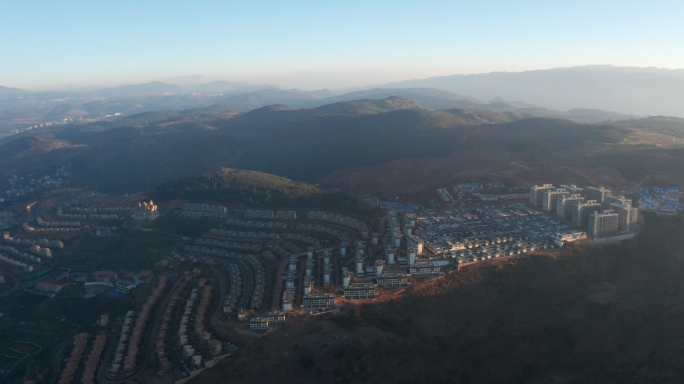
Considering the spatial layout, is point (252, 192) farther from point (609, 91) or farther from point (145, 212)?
point (609, 91)

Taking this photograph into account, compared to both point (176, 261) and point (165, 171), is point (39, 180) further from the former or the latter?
point (176, 261)

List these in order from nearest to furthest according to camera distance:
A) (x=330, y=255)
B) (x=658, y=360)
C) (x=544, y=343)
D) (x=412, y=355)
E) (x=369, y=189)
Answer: (x=658, y=360)
(x=412, y=355)
(x=544, y=343)
(x=330, y=255)
(x=369, y=189)

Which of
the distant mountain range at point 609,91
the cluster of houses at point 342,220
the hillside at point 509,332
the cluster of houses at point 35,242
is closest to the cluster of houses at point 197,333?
the hillside at point 509,332

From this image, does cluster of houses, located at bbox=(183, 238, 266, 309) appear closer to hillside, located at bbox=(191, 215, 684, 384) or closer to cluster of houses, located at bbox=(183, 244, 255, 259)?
cluster of houses, located at bbox=(183, 244, 255, 259)

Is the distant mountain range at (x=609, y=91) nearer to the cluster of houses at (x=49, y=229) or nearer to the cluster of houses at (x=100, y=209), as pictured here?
the cluster of houses at (x=100, y=209)

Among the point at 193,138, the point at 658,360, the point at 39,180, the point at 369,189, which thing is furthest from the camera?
the point at 193,138

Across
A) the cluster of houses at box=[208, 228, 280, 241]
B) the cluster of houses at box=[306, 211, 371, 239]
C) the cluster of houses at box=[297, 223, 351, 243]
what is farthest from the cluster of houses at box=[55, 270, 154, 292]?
the cluster of houses at box=[306, 211, 371, 239]

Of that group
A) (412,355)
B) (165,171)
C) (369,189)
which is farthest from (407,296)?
(165,171)
